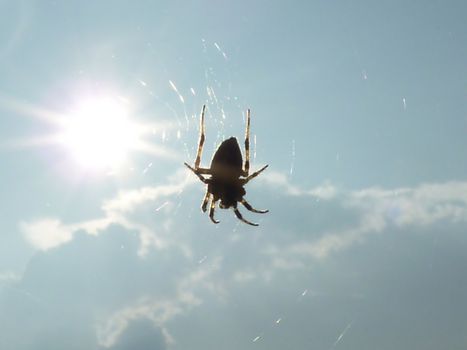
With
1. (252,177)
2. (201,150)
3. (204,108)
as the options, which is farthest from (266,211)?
(204,108)

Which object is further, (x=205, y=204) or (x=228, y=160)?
(x=205, y=204)

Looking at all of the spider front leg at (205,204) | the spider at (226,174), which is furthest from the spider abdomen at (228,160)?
the spider front leg at (205,204)

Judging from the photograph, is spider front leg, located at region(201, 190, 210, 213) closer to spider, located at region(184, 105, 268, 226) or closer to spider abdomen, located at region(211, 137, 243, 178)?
spider, located at region(184, 105, 268, 226)

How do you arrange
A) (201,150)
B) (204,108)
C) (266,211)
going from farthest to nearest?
(266,211), (201,150), (204,108)

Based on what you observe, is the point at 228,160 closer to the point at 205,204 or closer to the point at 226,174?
the point at 226,174

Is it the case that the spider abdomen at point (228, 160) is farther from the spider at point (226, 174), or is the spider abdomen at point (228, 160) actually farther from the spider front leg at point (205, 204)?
the spider front leg at point (205, 204)

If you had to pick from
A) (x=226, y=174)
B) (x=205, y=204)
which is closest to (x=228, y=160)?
(x=226, y=174)

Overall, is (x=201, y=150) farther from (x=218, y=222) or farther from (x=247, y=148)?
(x=218, y=222)

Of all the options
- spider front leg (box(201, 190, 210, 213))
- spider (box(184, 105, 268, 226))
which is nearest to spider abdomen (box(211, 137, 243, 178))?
spider (box(184, 105, 268, 226))

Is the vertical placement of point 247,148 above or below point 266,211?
above
